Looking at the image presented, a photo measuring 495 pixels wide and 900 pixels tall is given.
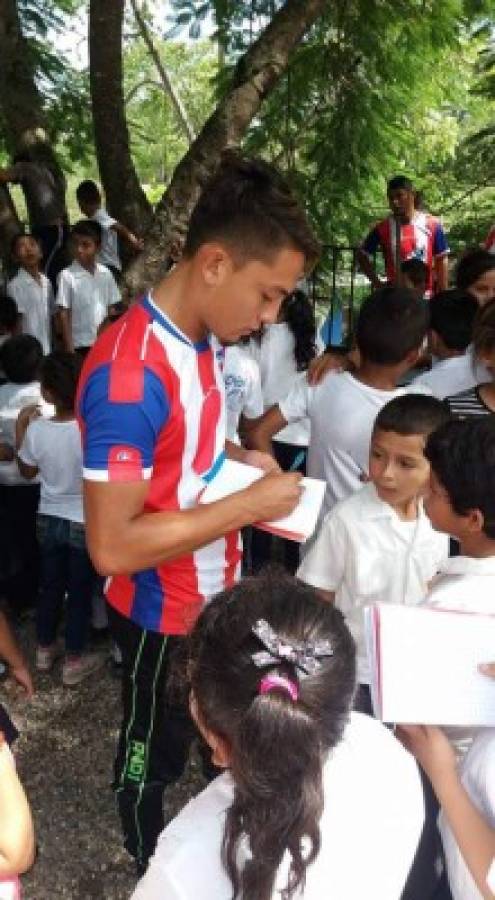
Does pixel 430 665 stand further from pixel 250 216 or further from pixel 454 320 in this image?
pixel 454 320

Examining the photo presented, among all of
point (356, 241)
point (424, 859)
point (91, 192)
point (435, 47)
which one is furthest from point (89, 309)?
point (424, 859)

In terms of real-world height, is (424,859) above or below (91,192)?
below

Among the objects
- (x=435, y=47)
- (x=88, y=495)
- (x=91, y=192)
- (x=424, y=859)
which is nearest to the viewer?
(x=88, y=495)

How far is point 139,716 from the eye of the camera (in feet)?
6.77

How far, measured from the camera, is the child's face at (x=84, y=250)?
5.79 m

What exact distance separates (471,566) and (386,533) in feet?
1.73

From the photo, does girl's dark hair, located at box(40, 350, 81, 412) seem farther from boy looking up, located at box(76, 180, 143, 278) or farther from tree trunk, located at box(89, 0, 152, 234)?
boy looking up, located at box(76, 180, 143, 278)

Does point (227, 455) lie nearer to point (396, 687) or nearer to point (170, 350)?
point (170, 350)

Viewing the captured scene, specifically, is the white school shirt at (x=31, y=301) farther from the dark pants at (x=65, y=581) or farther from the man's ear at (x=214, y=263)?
the man's ear at (x=214, y=263)

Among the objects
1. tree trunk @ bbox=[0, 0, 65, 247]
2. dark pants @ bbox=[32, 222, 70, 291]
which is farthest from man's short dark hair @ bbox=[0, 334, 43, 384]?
dark pants @ bbox=[32, 222, 70, 291]

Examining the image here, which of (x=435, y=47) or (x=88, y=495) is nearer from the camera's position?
(x=88, y=495)

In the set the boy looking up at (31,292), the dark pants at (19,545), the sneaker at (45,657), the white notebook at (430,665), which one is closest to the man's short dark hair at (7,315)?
the boy looking up at (31,292)

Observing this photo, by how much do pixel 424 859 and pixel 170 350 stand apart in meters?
1.31

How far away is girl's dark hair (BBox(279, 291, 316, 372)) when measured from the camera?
3.70 metres
